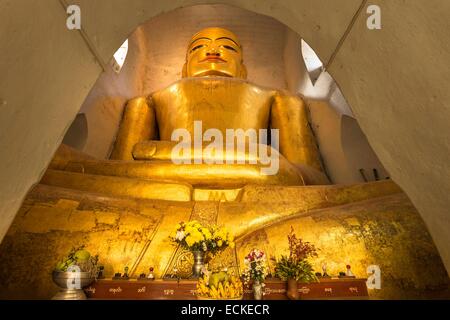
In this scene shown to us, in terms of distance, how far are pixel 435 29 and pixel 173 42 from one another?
22.3ft

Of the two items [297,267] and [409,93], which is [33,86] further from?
[297,267]

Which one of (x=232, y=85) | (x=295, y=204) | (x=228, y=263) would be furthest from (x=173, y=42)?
(x=228, y=263)

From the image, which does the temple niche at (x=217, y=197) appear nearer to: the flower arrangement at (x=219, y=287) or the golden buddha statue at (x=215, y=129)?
the golden buddha statue at (x=215, y=129)

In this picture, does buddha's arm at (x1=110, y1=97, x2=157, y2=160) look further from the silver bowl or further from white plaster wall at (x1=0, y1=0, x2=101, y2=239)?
white plaster wall at (x1=0, y1=0, x2=101, y2=239)

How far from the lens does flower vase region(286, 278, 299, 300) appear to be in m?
1.49

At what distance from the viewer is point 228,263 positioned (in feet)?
6.07

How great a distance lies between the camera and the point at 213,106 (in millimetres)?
4594

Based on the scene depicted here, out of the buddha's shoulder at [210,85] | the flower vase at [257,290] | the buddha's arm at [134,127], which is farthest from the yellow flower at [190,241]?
the buddha's shoulder at [210,85]

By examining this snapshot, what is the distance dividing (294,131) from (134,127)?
2.39m

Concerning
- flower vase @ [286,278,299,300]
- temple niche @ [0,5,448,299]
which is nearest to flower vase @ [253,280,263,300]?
flower vase @ [286,278,299,300]

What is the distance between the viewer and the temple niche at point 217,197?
70.9 inches

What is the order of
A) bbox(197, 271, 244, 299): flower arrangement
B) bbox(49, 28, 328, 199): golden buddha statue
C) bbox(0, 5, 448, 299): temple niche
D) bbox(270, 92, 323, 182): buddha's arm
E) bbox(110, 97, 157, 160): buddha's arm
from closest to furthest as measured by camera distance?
bbox(197, 271, 244, 299): flower arrangement → bbox(0, 5, 448, 299): temple niche → bbox(49, 28, 328, 199): golden buddha statue → bbox(270, 92, 323, 182): buddha's arm → bbox(110, 97, 157, 160): buddha's arm

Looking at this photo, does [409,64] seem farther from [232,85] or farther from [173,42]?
[173,42]

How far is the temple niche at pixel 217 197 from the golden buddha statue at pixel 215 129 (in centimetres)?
2
